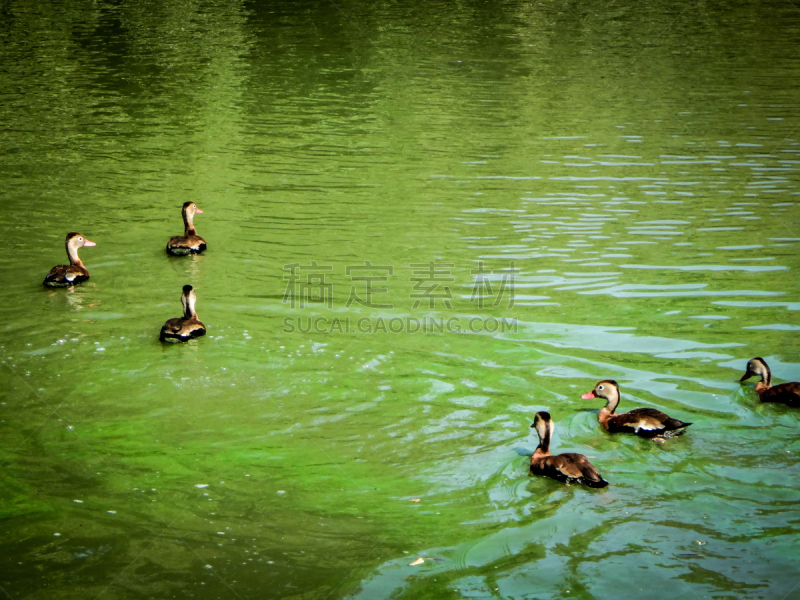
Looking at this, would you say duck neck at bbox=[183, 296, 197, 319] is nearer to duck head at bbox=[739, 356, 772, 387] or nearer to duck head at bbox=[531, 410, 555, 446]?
duck head at bbox=[531, 410, 555, 446]

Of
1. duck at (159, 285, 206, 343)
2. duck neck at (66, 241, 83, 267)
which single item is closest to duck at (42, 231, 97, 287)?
duck neck at (66, 241, 83, 267)

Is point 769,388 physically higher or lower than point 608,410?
higher

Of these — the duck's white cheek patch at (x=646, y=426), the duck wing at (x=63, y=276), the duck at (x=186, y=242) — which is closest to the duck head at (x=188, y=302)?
the duck wing at (x=63, y=276)

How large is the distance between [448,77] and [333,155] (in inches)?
321

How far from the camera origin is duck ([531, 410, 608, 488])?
22.0 feet

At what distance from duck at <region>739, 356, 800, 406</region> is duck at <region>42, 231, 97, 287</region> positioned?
26.9 ft

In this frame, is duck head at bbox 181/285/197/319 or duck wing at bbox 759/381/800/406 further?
duck head at bbox 181/285/197/319

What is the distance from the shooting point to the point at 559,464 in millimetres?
6820

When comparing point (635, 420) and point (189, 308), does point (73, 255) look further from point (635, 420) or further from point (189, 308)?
point (635, 420)

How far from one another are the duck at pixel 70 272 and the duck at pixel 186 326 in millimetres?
2185

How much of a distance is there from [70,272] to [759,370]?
8.32 metres

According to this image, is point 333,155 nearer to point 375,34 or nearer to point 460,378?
A: point 460,378

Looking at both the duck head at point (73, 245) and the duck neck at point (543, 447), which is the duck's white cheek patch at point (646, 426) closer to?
the duck neck at point (543, 447)

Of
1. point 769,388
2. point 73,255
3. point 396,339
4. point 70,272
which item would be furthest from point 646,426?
point 73,255
